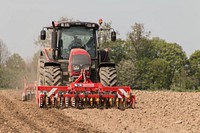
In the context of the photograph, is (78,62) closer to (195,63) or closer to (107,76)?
(107,76)

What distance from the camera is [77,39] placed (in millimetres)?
12336

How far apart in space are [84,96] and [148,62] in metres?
52.3

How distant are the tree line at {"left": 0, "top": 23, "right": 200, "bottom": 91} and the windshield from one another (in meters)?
35.3

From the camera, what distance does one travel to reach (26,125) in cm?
792

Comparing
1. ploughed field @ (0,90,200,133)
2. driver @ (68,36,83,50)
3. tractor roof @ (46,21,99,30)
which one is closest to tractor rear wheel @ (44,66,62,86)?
ploughed field @ (0,90,200,133)

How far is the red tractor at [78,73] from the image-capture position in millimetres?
10719

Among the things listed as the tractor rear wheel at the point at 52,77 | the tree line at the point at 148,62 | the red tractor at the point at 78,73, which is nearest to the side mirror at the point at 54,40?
the red tractor at the point at 78,73

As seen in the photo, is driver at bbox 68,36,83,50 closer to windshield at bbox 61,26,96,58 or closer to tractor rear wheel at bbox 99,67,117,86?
windshield at bbox 61,26,96,58

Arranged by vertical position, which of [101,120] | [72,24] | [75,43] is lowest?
[101,120]

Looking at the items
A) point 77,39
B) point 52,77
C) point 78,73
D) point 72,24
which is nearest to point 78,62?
point 78,73

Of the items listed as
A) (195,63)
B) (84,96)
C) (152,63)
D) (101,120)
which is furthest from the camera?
(195,63)

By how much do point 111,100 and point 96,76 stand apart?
1.61 metres

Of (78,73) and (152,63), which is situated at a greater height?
(152,63)

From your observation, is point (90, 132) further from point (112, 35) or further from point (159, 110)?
point (112, 35)
